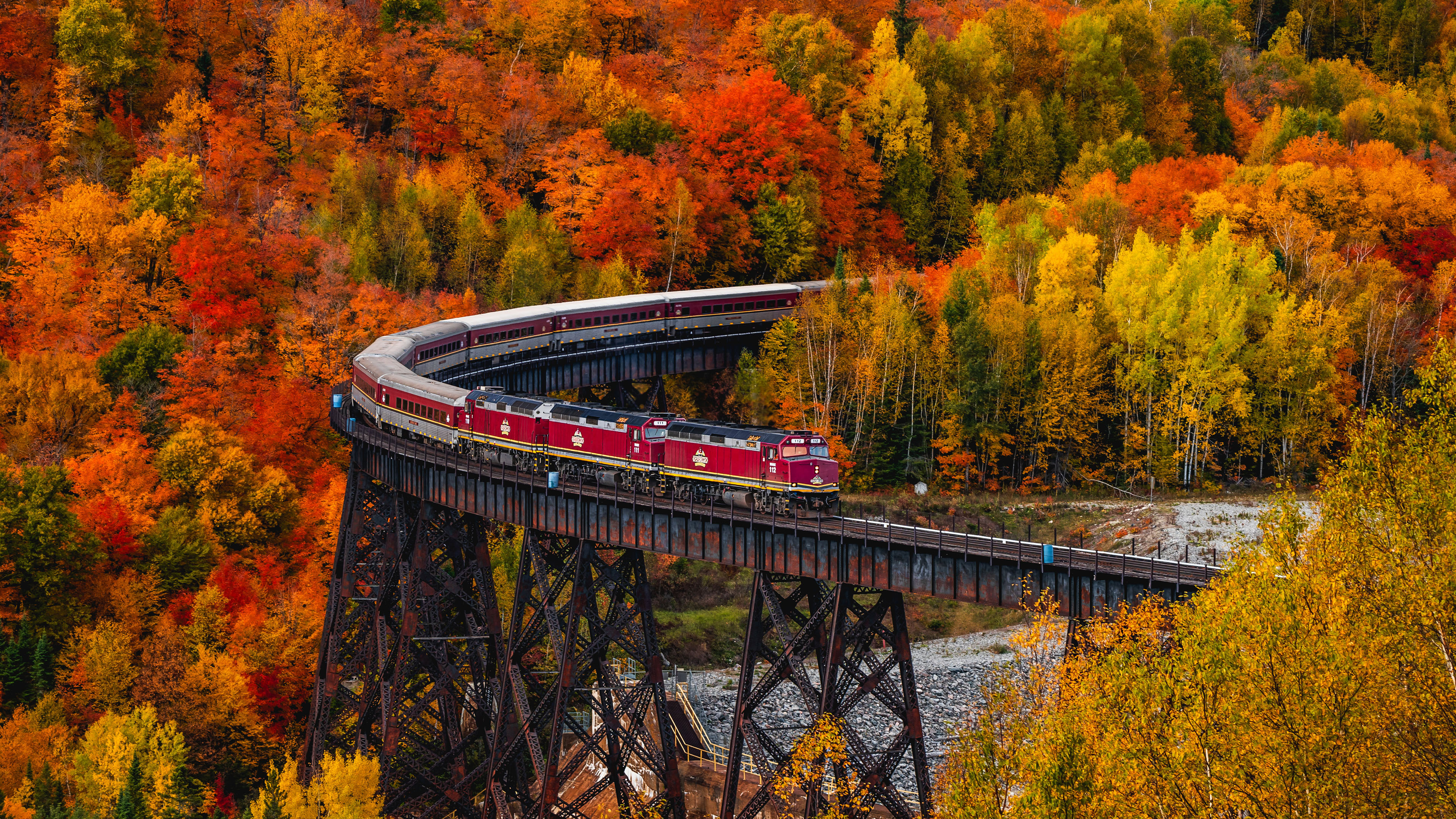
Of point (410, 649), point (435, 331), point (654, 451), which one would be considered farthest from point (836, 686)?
point (435, 331)

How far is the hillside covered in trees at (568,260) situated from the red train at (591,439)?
32.4 ft

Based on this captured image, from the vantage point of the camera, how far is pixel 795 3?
113312 mm

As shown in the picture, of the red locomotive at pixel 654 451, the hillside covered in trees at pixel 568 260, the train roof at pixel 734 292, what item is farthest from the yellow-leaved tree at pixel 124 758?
the train roof at pixel 734 292

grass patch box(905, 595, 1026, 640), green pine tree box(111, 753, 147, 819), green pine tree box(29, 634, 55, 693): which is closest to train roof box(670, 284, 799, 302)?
grass patch box(905, 595, 1026, 640)

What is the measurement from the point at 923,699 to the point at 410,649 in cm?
2333

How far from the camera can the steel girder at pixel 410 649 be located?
4788cm

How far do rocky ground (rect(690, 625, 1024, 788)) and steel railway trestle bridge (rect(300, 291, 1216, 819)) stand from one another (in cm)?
65

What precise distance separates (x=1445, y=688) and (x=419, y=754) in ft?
130

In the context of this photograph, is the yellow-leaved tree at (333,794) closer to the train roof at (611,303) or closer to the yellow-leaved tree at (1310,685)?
the yellow-leaved tree at (1310,685)

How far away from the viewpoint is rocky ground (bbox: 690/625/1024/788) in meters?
58.4

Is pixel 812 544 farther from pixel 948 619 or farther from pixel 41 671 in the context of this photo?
pixel 948 619

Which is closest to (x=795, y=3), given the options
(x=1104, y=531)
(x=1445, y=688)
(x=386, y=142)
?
(x=386, y=142)

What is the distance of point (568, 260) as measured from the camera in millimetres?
82750

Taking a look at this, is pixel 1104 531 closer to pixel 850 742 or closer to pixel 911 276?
pixel 911 276
